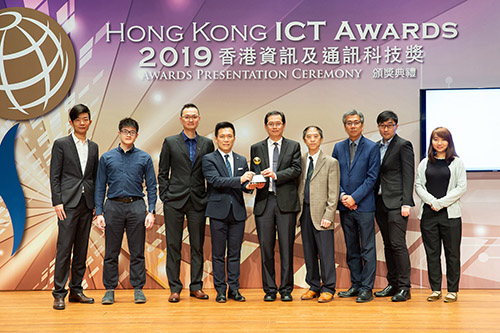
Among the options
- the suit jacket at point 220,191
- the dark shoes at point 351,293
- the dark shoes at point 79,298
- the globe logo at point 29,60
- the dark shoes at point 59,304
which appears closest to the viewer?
the dark shoes at point 59,304

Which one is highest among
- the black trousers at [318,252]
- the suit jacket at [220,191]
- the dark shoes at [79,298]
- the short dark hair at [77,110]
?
the short dark hair at [77,110]

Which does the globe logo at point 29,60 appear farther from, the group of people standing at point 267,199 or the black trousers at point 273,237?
the black trousers at point 273,237

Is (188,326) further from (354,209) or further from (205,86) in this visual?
(205,86)

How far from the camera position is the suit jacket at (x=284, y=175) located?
4.22 m

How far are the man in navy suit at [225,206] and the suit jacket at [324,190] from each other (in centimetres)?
58

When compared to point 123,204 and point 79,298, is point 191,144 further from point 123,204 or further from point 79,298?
point 79,298

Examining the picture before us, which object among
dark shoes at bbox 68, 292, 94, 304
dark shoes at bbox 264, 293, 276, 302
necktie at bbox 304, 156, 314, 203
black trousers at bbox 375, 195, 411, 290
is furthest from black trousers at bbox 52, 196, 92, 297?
black trousers at bbox 375, 195, 411, 290

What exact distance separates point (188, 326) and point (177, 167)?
142 cm

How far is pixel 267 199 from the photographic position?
4289mm

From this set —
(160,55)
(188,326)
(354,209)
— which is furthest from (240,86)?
(188,326)

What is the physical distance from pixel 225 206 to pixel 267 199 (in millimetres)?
369

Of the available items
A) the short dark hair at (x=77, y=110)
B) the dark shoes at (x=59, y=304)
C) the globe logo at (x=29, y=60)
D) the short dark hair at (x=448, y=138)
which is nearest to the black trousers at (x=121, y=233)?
the dark shoes at (x=59, y=304)

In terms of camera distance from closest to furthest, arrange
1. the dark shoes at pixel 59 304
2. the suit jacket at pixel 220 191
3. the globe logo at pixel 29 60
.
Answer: the dark shoes at pixel 59 304
the suit jacket at pixel 220 191
the globe logo at pixel 29 60

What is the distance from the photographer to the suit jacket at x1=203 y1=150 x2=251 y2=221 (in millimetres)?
4266
